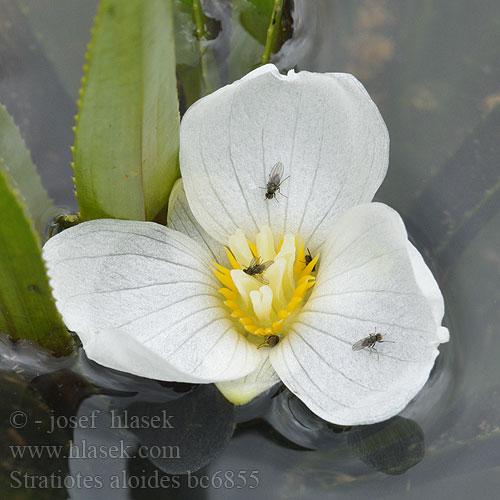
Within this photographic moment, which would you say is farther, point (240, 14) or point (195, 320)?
point (240, 14)

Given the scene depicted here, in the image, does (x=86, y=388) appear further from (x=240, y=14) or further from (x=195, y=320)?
(x=240, y=14)

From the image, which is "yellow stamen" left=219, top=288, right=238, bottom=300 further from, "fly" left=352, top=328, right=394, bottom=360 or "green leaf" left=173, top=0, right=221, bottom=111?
"green leaf" left=173, top=0, right=221, bottom=111

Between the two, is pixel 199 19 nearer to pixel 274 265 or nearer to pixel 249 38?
pixel 249 38

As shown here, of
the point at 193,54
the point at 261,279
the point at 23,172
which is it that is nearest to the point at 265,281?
the point at 261,279

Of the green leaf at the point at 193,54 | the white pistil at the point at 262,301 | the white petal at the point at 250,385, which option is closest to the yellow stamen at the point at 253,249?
the white pistil at the point at 262,301

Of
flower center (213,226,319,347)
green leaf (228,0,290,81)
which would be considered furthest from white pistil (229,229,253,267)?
green leaf (228,0,290,81)

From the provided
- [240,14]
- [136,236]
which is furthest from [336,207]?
[240,14]
